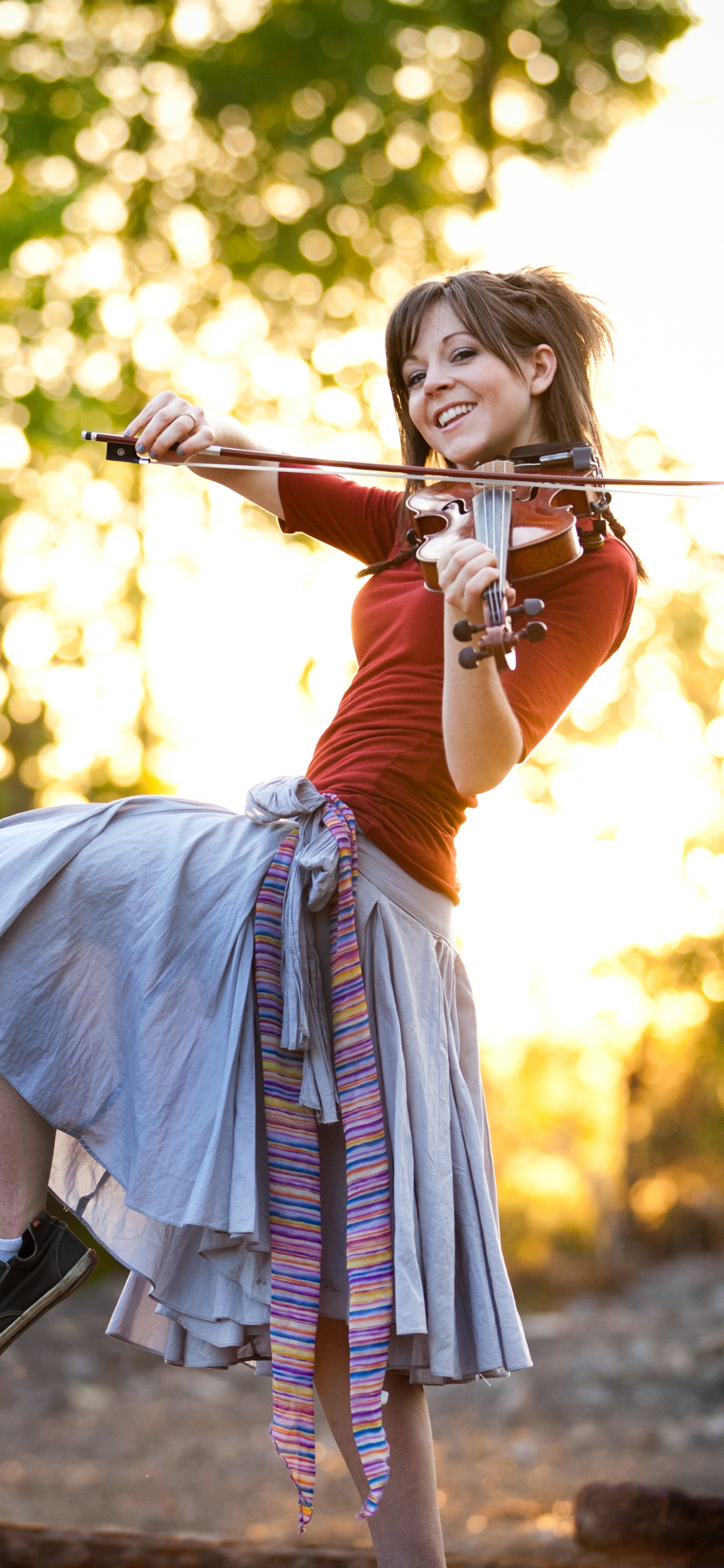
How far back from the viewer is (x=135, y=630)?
5789mm

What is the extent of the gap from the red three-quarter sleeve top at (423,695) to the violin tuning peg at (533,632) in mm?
123

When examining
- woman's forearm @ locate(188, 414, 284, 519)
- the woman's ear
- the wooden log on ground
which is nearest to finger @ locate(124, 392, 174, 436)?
woman's forearm @ locate(188, 414, 284, 519)

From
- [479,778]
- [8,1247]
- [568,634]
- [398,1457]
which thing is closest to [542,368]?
[568,634]

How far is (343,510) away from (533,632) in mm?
651

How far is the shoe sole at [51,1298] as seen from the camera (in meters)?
1.36

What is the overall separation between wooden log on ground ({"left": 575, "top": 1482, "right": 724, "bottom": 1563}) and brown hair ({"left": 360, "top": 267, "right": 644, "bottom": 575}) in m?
2.17

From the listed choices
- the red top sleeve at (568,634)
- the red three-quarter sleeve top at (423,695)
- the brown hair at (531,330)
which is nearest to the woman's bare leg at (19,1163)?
the red three-quarter sleeve top at (423,695)

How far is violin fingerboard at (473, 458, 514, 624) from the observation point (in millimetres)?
1493

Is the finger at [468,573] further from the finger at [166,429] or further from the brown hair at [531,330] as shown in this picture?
the finger at [166,429]

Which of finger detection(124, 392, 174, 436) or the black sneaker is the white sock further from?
finger detection(124, 392, 174, 436)

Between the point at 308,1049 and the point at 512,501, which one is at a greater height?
the point at 512,501

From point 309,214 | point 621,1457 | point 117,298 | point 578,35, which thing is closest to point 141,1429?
point 621,1457

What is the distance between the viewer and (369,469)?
176cm

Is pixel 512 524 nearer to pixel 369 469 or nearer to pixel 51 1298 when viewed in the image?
pixel 369 469
